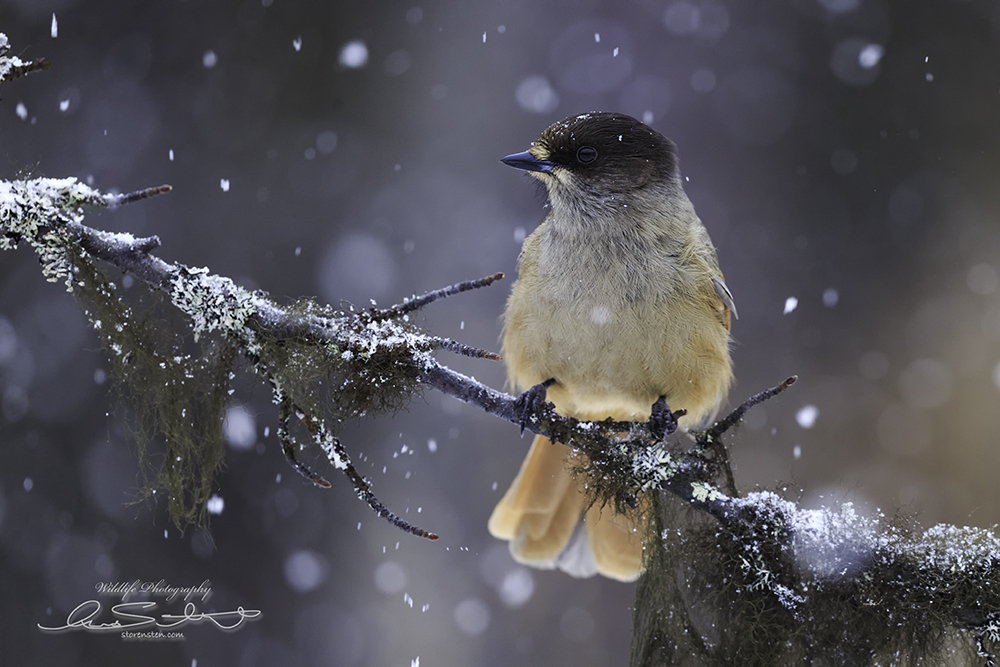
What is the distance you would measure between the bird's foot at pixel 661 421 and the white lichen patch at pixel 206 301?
162cm

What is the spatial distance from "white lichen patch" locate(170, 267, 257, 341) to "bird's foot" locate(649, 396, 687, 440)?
1625mm

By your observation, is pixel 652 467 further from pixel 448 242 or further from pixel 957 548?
pixel 448 242

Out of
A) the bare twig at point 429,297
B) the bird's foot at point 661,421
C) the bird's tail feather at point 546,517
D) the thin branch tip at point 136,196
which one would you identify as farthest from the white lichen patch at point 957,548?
the thin branch tip at point 136,196

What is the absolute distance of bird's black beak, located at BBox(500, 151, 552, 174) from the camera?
2848mm

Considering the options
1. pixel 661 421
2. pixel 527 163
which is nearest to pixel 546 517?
pixel 661 421

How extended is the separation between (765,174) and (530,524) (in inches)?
120

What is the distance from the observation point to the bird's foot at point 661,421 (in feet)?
9.09

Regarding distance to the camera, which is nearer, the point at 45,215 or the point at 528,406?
the point at 45,215

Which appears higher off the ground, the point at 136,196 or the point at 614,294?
the point at 614,294

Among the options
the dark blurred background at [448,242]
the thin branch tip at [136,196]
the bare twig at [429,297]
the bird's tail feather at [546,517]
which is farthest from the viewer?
the dark blurred background at [448,242]

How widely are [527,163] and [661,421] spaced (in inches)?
46.9

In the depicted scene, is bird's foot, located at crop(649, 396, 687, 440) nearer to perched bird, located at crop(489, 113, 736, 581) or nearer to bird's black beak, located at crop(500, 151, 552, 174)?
perched bird, located at crop(489, 113, 736, 581)

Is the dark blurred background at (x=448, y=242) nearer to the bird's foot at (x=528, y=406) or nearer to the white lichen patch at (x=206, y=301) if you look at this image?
the bird's foot at (x=528, y=406)

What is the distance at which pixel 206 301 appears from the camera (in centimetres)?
190
